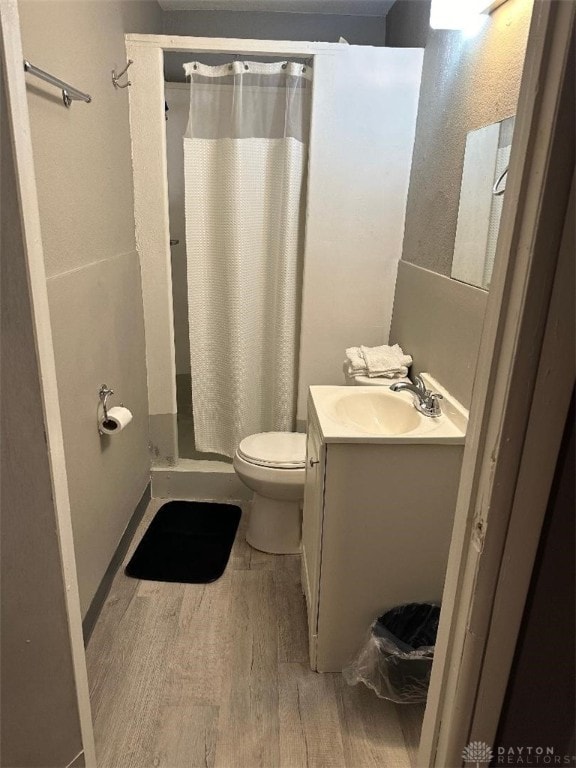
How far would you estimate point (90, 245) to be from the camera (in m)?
1.77

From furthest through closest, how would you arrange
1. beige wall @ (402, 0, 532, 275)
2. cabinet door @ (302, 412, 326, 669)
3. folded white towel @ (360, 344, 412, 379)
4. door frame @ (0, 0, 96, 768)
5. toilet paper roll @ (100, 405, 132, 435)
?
folded white towel @ (360, 344, 412, 379) < toilet paper roll @ (100, 405, 132, 435) < cabinet door @ (302, 412, 326, 669) < beige wall @ (402, 0, 532, 275) < door frame @ (0, 0, 96, 768)

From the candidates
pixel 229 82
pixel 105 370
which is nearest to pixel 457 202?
pixel 229 82

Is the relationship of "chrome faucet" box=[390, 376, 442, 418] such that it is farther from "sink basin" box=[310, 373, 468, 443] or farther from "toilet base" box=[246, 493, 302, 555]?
"toilet base" box=[246, 493, 302, 555]

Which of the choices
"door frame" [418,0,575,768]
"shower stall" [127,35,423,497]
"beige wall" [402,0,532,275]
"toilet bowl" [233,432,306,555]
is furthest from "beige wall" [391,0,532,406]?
"door frame" [418,0,575,768]

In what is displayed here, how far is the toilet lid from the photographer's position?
213 centimetres

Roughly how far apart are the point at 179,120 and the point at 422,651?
3.04 m

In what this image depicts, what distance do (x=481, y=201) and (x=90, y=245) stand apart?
4.20 ft

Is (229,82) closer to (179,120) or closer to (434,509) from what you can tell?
(179,120)

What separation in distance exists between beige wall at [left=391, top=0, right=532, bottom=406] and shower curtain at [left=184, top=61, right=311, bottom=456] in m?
0.53

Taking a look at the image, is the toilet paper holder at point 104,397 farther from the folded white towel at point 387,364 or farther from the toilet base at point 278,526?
the folded white towel at point 387,364

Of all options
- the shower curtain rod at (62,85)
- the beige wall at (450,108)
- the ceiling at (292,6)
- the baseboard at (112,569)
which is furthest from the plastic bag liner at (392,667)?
the ceiling at (292,6)

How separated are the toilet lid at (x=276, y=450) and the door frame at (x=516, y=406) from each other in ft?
4.34

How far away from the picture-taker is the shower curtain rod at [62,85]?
1.27m

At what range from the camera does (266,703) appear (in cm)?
157
